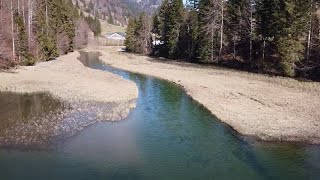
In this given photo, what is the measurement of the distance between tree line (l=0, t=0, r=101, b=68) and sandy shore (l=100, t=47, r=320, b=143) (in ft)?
71.8

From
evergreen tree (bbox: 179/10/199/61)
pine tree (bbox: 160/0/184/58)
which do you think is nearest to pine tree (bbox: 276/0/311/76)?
evergreen tree (bbox: 179/10/199/61)

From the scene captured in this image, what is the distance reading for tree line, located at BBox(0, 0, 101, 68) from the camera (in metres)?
55.1

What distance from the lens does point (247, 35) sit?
70.4 metres

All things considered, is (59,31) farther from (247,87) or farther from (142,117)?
(142,117)

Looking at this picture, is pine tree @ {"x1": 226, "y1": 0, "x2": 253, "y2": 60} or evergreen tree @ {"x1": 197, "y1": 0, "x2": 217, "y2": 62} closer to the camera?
pine tree @ {"x1": 226, "y1": 0, "x2": 253, "y2": 60}

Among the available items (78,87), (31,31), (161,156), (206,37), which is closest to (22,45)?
(31,31)

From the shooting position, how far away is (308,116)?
29.2 m

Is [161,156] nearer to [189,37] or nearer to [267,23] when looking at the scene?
[267,23]

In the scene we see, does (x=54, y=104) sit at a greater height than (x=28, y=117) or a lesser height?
greater

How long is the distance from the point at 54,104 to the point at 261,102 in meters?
→ 18.1

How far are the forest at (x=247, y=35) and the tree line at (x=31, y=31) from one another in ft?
82.8

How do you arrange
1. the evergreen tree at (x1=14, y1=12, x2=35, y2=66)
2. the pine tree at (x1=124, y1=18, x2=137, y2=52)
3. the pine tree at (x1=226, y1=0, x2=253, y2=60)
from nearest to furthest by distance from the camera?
the evergreen tree at (x1=14, y1=12, x2=35, y2=66)
the pine tree at (x1=226, y1=0, x2=253, y2=60)
the pine tree at (x1=124, y1=18, x2=137, y2=52)

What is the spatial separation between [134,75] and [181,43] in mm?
30714

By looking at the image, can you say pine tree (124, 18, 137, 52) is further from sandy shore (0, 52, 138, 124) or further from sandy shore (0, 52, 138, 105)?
sandy shore (0, 52, 138, 105)
